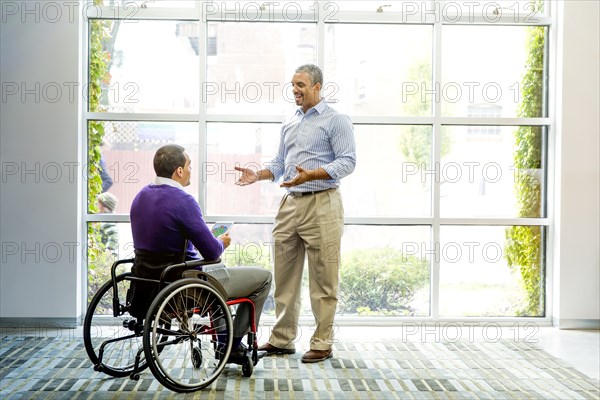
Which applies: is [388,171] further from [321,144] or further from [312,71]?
[312,71]

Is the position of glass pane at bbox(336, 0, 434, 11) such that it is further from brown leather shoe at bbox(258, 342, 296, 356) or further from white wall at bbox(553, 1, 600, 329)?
brown leather shoe at bbox(258, 342, 296, 356)

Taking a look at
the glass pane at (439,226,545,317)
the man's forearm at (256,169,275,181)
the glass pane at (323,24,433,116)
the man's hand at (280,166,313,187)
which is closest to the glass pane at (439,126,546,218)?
the glass pane at (439,226,545,317)

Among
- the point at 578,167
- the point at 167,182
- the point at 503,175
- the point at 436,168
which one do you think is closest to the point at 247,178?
the point at 167,182

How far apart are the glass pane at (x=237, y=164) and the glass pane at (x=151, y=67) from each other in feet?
0.94

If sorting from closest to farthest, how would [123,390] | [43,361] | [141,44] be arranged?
[123,390] < [43,361] < [141,44]

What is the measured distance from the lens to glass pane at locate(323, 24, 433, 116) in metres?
4.96

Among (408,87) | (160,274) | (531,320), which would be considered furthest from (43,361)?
(531,320)

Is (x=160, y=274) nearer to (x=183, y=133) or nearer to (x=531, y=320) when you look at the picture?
(x=183, y=133)

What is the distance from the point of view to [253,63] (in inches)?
194

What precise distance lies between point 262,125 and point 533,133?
1875 millimetres

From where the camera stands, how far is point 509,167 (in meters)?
5.08

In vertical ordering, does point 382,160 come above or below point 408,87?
below

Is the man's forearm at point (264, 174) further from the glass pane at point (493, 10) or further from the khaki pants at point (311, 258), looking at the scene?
the glass pane at point (493, 10)

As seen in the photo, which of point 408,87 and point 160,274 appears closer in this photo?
point 160,274
